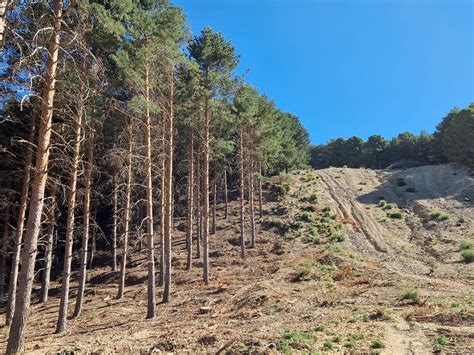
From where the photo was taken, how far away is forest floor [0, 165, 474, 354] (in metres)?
9.52

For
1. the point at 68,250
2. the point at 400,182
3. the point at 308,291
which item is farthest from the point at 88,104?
the point at 400,182

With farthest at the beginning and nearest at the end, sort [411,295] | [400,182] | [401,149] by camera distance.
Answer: [401,149], [400,182], [411,295]

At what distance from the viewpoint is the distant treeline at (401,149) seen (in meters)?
50.0

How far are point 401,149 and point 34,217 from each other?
73941 mm

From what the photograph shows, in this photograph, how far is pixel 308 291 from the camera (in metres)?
16.5

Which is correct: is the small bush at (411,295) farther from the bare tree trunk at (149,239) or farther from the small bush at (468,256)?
the small bush at (468,256)

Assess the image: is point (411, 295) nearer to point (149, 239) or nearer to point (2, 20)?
point (149, 239)

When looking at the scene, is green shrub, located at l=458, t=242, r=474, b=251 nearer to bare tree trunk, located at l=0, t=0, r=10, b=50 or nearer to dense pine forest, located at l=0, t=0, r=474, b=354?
dense pine forest, located at l=0, t=0, r=474, b=354

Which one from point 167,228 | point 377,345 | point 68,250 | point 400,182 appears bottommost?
point 377,345

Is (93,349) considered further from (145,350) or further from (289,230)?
(289,230)

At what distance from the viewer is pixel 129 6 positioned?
1269 cm

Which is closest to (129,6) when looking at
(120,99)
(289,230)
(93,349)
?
(120,99)

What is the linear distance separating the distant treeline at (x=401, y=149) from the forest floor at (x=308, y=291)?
12.7m

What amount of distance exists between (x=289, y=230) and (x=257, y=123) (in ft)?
34.3
